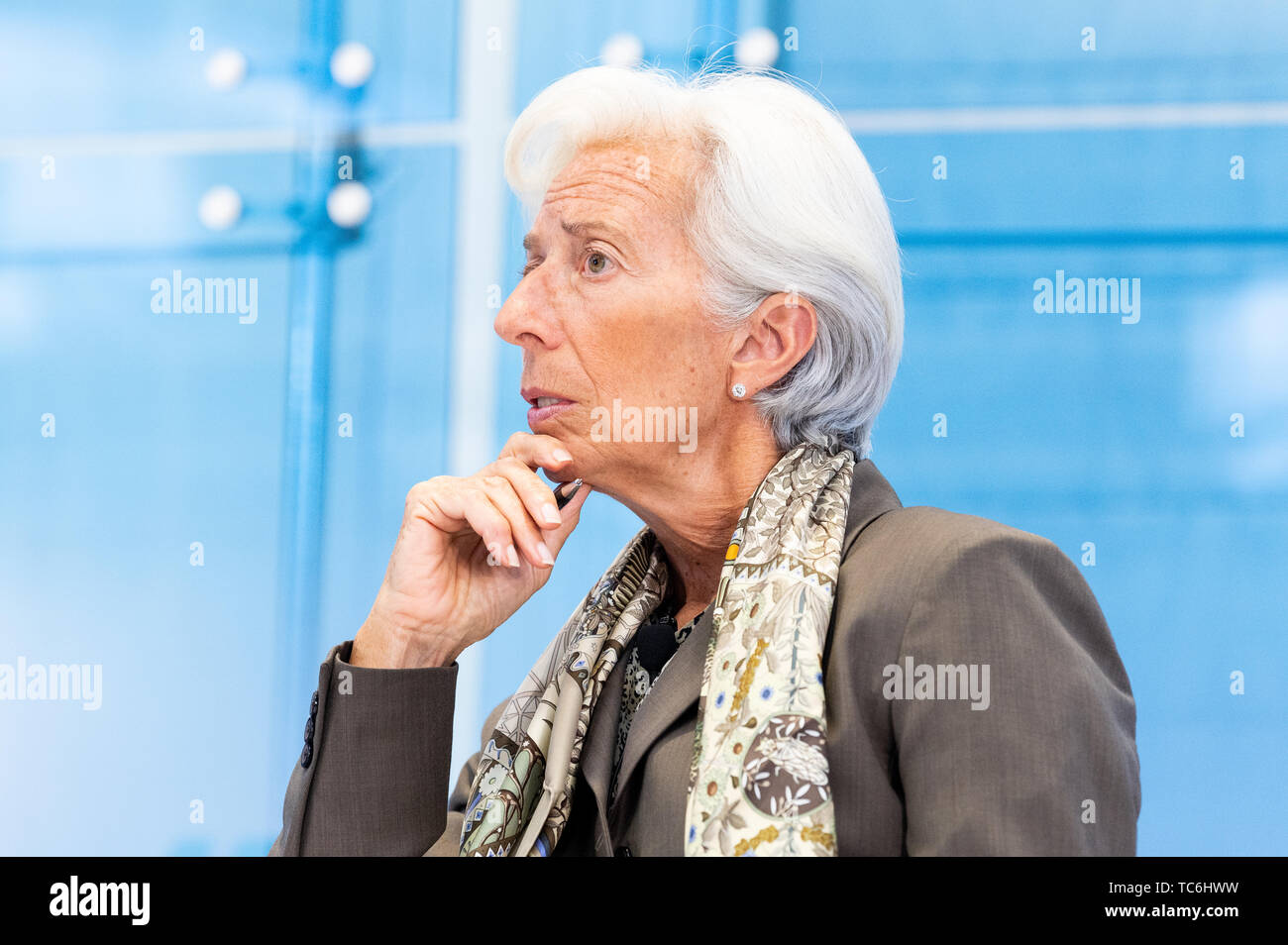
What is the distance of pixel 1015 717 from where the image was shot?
113 cm

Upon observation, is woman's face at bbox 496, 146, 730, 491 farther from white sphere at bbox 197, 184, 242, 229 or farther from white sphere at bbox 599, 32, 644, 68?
white sphere at bbox 197, 184, 242, 229

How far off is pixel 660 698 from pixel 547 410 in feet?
1.46

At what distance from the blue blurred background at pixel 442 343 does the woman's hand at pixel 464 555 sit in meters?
1.21

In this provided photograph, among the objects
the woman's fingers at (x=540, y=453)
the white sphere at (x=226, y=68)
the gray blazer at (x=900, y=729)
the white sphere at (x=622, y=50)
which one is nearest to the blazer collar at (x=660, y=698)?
the gray blazer at (x=900, y=729)

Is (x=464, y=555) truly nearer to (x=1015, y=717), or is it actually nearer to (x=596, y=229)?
(x=596, y=229)

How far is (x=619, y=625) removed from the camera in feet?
5.20

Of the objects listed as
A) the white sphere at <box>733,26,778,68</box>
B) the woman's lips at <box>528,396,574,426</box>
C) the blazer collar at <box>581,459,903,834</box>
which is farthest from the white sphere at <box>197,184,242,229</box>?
the blazer collar at <box>581,459,903,834</box>

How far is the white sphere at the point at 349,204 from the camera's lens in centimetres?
304

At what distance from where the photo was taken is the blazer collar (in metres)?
1.37

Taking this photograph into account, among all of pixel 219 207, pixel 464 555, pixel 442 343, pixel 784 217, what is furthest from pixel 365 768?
pixel 219 207

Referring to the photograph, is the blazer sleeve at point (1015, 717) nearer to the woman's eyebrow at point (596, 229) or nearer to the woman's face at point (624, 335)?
the woman's face at point (624, 335)

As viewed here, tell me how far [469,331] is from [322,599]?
0.82 metres
